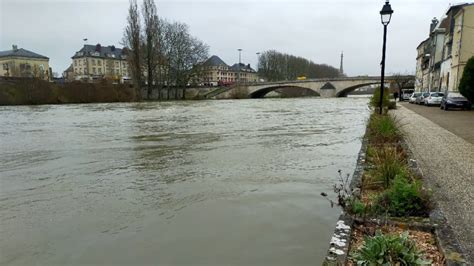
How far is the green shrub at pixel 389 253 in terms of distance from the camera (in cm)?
282

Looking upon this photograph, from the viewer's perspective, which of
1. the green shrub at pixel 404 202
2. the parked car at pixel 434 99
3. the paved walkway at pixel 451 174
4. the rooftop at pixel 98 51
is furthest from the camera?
the rooftop at pixel 98 51

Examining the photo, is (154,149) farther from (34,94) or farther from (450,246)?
(34,94)

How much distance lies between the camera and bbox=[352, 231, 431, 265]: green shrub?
2.82 meters

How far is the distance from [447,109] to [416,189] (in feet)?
80.9

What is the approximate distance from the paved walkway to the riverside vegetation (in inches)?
12.4

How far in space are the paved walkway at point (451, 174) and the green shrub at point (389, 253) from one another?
0.70 meters

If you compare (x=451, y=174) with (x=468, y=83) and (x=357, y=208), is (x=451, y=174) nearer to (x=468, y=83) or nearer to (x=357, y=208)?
(x=357, y=208)

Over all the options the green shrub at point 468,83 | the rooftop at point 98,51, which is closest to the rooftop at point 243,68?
the rooftop at point 98,51

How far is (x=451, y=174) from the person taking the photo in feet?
20.9

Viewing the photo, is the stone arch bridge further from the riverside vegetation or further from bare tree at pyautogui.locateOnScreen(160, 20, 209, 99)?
the riverside vegetation

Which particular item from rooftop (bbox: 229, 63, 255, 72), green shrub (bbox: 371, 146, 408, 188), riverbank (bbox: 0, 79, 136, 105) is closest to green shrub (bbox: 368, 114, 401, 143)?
green shrub (bbox: 371, 146, 408, 188)

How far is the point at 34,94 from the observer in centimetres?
4600

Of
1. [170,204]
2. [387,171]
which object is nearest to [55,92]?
[170,204]

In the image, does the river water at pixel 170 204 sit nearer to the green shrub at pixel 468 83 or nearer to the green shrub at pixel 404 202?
the green shrub at pixel 404 202
